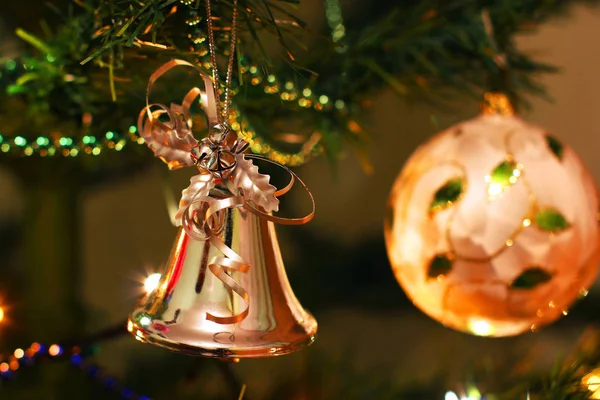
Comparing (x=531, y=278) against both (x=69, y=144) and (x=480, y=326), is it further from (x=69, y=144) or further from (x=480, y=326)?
(x=69, y=144)

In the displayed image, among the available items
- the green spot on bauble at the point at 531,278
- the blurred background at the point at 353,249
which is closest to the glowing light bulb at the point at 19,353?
the blurred background at the point at 353,249

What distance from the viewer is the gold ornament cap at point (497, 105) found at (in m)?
0.48

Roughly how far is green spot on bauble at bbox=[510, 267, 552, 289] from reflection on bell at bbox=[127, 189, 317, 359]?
176 millimetres

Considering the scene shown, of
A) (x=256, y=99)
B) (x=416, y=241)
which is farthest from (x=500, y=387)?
(x=256, y=99)

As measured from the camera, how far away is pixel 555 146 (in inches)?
17.4

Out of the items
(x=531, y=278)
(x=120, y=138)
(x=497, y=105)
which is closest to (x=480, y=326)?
(x=531, y=278)

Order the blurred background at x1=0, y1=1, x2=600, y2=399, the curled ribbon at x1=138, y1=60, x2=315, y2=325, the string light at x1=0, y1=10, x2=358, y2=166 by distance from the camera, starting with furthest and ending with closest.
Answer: the blurred background at x1=0, y1=1, x2=600, y2=399, the string light at x1=0, y1=10, x2=358, y2=166, the curled ribbon at x1=138, y1=60, x2=315, y2=325

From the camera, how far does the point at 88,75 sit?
39 cm

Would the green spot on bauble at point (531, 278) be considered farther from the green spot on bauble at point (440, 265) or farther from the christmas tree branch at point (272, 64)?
the christmas tree branch at point (272, 64)

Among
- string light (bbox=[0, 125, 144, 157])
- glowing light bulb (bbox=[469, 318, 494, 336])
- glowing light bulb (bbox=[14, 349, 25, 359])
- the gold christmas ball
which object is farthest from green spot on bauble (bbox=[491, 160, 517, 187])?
glowing light bulb (bbox=[14, 349, 25, 359])

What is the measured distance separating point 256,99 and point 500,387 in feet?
1.09

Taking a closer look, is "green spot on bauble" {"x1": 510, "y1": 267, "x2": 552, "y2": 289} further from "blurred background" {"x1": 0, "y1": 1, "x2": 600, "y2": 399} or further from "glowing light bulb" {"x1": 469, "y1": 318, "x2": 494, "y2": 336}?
"blurred background" {"x1": 0, "y1": 1, "x2": 600, "y2": 399}

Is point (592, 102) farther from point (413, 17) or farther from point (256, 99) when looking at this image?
point (256, 99)

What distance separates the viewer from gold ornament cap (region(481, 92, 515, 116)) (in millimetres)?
483
